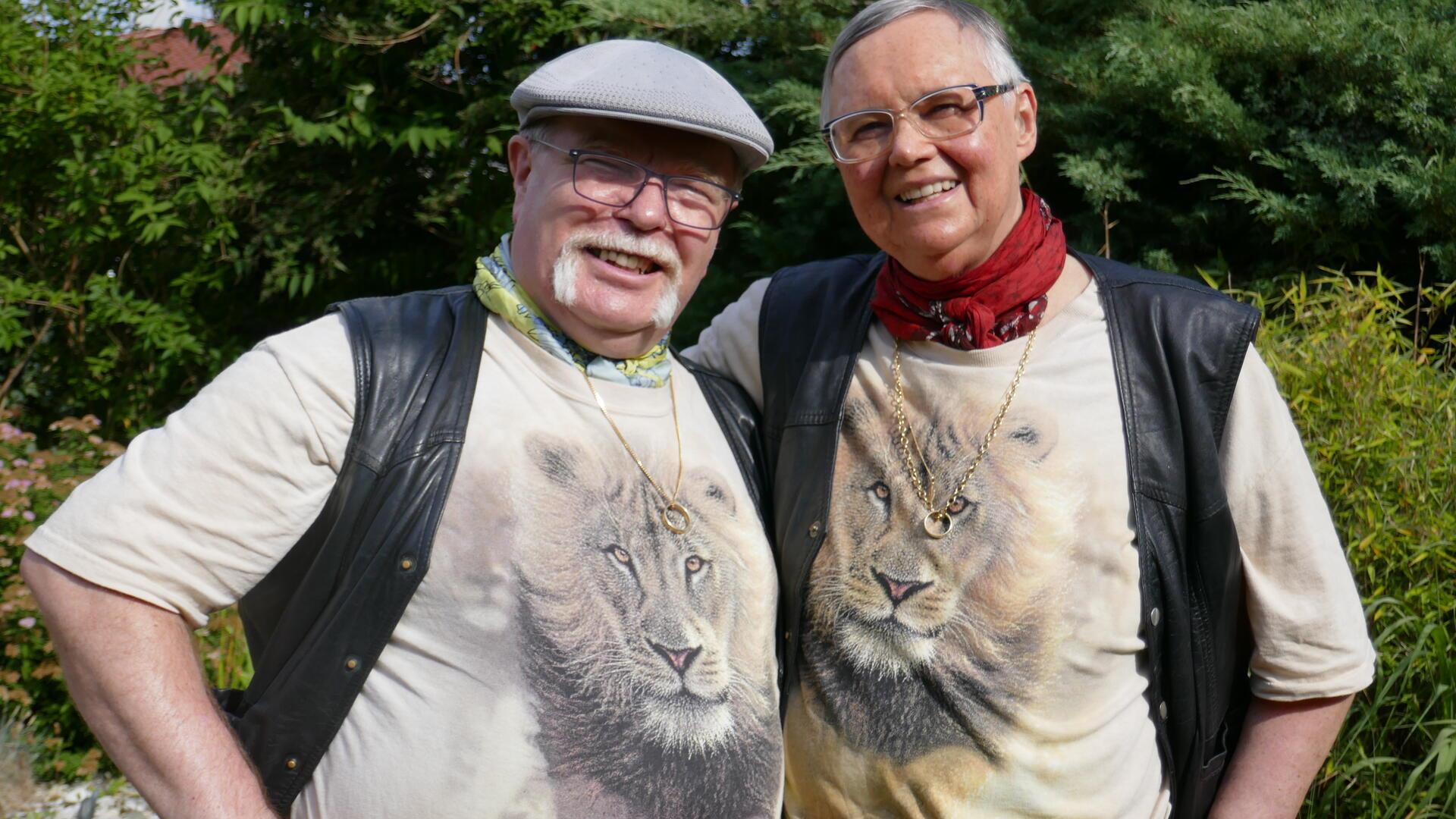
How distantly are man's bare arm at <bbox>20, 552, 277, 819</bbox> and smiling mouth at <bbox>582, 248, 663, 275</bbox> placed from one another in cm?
90

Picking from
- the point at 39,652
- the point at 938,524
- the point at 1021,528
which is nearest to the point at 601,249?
the point at 938,524

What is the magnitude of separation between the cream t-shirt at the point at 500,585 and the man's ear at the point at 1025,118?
3.15ft

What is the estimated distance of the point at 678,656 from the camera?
2.13 metres

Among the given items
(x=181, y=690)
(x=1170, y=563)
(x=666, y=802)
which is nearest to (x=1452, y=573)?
(x=1170, y=563)

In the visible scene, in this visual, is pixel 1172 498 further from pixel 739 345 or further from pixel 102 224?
pixel 102 224

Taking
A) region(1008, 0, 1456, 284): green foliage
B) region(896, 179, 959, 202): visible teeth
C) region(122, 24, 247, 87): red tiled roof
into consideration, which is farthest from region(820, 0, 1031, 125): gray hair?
region(122, 24, 247, 87): red tiled roof

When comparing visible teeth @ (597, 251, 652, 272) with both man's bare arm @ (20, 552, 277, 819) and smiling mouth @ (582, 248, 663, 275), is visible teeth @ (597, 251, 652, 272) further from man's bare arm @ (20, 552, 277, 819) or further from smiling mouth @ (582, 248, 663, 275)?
man's bare arm @ (20, 552, 277, 819)

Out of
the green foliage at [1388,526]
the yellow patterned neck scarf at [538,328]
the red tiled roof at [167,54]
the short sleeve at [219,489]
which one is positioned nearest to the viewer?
the short sleeve at [219,489]

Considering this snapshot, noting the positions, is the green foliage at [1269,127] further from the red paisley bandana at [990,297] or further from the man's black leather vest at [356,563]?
the man's black leather vest at [356,563]

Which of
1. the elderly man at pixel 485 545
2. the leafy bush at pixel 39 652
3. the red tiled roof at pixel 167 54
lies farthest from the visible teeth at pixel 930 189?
the red tiled roof at pixel 167 54

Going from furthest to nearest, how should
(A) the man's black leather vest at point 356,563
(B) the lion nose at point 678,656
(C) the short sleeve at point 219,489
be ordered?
(B) the lion nose at point 678,656
(A) the man's black leather vest at point 356,563
(C) the short sleeve at point 219,489

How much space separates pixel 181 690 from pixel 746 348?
4.39ft

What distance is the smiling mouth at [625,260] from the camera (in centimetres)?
223

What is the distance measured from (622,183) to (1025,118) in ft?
2.81
